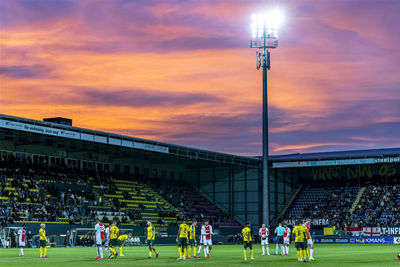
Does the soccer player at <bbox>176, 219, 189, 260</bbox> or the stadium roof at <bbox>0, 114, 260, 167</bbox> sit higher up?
the stadium roof at <bbox>0, 114, 260, 167</bbox>

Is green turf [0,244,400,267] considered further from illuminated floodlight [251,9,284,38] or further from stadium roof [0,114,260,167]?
illuminated floodlight [251,9,284,38]

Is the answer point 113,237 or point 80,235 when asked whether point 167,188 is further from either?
point 113,237

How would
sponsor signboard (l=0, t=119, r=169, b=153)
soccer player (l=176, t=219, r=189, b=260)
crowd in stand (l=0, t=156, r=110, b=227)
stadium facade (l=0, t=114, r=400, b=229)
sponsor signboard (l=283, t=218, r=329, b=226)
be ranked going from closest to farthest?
soccer player (l=176, t=219, r=189, b=260), sponsor signboard (l=0, t=119, r=169, b=153), crowd in stand (l=0, t=156, r=110, b=227), stadium facade (l=0, t=114, r=400, b=229), sponsor signboard (l=283, t=218, r=329, b=226)

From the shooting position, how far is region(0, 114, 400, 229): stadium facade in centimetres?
7169

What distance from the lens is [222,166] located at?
8994 cm

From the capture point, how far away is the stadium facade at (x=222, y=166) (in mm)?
71688

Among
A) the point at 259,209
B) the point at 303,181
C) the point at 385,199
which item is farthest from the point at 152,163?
the point at 385,199

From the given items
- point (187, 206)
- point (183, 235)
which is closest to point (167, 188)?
point (187, 206)

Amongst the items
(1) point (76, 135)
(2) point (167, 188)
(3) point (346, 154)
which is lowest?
(2) point (167, 188)

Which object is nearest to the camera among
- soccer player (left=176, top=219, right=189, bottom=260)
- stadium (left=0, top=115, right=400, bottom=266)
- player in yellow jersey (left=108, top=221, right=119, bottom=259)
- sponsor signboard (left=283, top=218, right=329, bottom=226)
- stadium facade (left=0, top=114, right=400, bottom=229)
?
soccer player (left=176, top=219, right=189, bottom=260)

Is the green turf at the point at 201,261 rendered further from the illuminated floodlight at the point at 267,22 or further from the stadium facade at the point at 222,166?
the illuminated floodlight at the point at 267,22

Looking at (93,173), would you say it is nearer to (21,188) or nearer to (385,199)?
(21,188)

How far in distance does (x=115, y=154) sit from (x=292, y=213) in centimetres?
2585

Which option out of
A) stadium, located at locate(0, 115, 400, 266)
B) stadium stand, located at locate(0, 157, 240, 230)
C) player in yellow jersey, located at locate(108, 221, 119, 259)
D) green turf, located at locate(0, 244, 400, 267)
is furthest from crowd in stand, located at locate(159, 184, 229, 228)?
player in yellow jersey, located at locate(108, 221, 119, 259)
